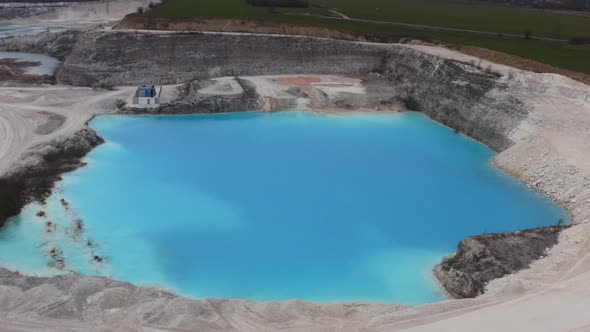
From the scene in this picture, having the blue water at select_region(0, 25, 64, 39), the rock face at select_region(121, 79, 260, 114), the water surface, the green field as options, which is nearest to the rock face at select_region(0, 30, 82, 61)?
the water surface

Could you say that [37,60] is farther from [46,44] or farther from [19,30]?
[19,30]

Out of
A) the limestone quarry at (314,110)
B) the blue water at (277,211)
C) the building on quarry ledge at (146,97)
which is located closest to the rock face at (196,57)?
the limestone quarry at (314,110)

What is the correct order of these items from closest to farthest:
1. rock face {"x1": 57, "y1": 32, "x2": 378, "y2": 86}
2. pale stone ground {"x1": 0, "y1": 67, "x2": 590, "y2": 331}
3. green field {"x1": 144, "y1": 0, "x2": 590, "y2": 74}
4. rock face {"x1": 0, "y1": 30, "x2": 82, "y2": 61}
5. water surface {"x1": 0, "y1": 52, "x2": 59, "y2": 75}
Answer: pale stone ground {"x1": 0, "y1": 67, "x2": 590, "y2": 331}, green field {"x1": 144, "y1": 0, "x2": 590, "y2": 74}, rock face {"x1": 57, "y1": 32, "x2": 378, "y2": 86}, water surface {"x1": 0, "y1": 52, "x2": 59, "y2": 75}, rock face {"x1": 0, "y1": 30, "x2": 82, "y2": 61}

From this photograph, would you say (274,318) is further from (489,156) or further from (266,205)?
(489,156)

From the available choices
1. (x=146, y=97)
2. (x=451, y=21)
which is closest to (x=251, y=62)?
(x=146, y=97)

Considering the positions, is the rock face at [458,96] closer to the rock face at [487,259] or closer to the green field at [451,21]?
the green field at [451,21]

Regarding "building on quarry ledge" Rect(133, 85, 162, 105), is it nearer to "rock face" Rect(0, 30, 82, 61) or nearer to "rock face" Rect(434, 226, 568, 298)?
"rock face" Rect(0, 30, 82, 61)
